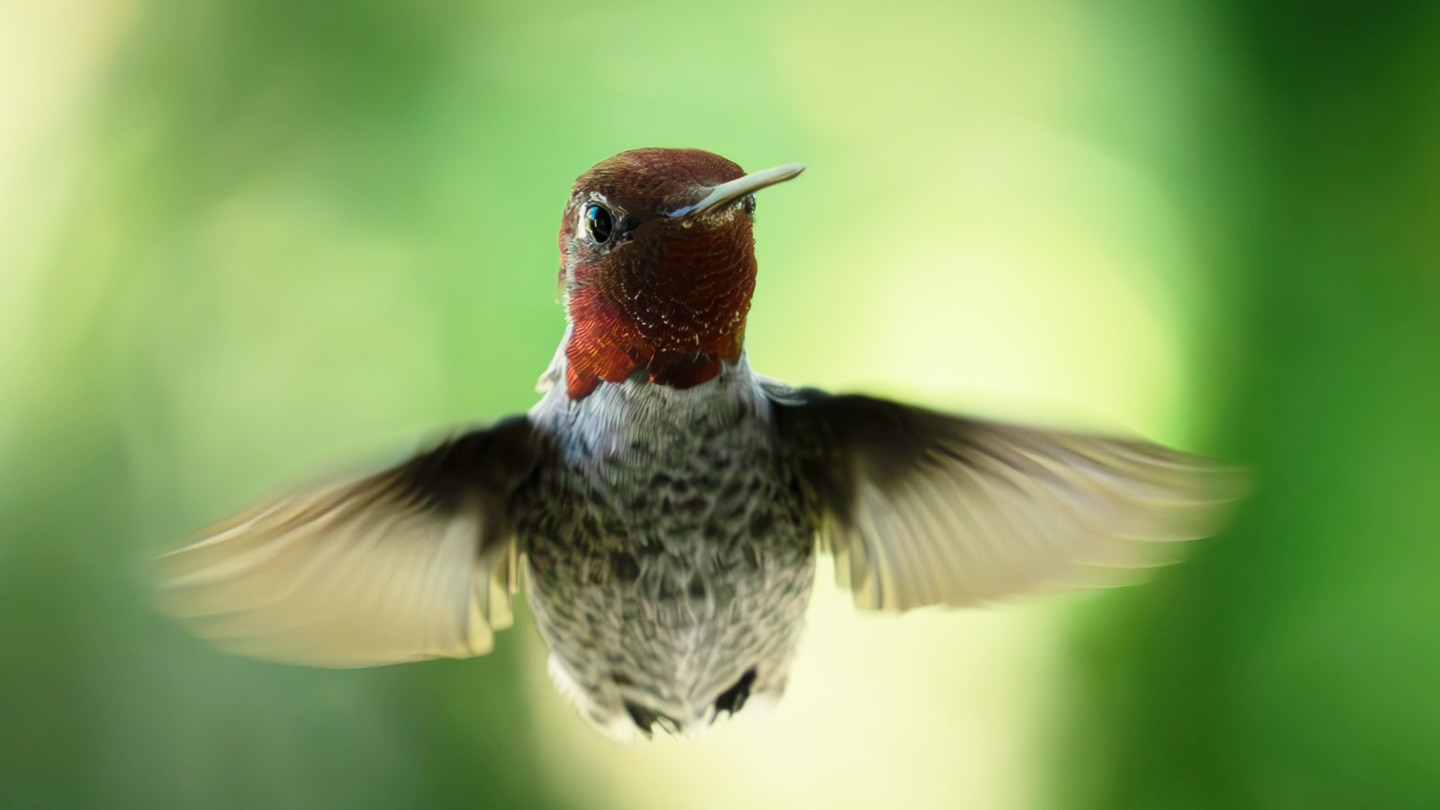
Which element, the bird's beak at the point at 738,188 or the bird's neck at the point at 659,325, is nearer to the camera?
the bird's beak at the point at 738,188

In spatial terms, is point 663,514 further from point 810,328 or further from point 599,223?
point 810,328

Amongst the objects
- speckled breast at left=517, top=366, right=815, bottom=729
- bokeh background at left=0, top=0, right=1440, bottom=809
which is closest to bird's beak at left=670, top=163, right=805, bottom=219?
speckled breast at left=517, top=366, right=815, bottom=729

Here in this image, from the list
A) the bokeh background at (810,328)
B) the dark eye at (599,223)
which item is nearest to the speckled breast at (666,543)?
the dark eye at (599,223)

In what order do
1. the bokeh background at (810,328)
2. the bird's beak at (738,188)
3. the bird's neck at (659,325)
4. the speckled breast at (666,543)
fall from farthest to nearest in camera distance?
the bokeh background at (810,328) → the speckled breast at (666,543) → the bird's neck at (659,325) → the bird's beak at (738,188)

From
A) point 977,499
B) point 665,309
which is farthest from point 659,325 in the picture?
point 977,499

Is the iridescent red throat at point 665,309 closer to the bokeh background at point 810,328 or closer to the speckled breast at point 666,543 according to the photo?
the speckled breast at point 666,543

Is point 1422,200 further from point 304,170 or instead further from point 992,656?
point 304,170

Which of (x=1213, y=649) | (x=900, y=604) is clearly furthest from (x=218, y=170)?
(x=1213, y=649)
